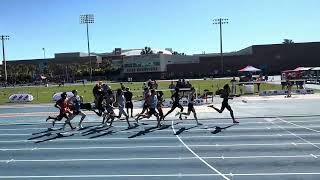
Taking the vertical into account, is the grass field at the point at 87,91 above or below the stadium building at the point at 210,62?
below

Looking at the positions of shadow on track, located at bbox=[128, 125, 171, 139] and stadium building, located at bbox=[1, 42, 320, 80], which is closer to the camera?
shadow on track, located at bbox=[128, 125, 171, 139]

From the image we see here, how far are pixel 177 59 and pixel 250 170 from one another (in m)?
104

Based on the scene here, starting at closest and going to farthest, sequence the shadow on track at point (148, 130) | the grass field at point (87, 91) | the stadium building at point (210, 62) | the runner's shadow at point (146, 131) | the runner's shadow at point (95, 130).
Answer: the runner's shadow at point (146, 131) < the shadow on track at point (148, 130) < the runner's shadow at point (95, 130) < the grass field at point (87, 91) < the stadium building at point (210, 62)

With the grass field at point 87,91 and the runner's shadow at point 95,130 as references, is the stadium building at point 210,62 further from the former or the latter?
the runner's shadow at point 95,130

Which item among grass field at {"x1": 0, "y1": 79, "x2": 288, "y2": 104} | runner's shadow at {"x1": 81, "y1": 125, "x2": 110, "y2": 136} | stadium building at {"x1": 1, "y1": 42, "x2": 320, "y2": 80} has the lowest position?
runner's shadow at {"x1": 81, "y1": 125, "x2": 110, "y2": 136}

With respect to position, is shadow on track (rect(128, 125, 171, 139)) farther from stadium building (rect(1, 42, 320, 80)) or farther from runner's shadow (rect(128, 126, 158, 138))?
stadium building (rect(1, 42, 320, 80))

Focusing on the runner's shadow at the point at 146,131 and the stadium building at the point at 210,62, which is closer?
the runner's shadow at the point at 146,131

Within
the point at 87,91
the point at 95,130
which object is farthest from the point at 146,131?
the point at 87,91

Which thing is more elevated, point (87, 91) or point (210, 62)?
point (210, 62)

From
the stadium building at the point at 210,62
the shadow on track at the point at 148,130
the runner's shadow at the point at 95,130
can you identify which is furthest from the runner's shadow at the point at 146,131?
the stadium building at the point at 210,62

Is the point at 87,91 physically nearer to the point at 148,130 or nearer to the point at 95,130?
the point at 95,130

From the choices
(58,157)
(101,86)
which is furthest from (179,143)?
(101,86)

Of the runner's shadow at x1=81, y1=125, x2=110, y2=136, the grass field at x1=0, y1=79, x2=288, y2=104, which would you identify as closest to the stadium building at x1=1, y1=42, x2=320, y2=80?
the grass field at x1=0, y1=79, x2=288, y2=104

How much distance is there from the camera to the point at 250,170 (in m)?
13.1
